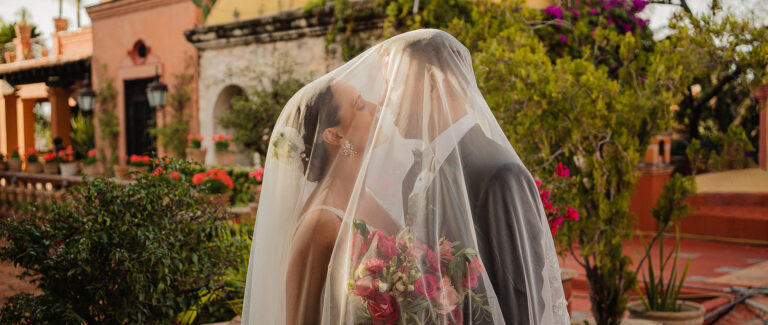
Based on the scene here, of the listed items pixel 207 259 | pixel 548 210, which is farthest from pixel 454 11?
pixel 207 259

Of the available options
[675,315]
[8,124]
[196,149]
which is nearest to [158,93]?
[196,149]

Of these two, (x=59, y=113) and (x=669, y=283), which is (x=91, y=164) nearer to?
(x=59, y=113)

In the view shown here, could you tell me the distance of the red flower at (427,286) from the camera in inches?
65.3

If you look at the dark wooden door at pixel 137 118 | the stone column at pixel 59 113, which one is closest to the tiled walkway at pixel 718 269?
the dark wooden door at pixel 137 118

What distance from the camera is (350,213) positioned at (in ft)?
5.69

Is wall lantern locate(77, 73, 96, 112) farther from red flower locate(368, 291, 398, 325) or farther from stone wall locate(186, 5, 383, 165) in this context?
red flower locate(368, 291, 398, 325)

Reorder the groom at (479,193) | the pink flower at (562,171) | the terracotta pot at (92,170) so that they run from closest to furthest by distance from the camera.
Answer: the groom at (479,193) → the pink flower at (562,171) → the terracotta pot at (92,170)

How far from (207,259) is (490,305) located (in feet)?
6.65

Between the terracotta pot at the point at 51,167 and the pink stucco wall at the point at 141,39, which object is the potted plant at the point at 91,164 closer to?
the terracotta pot at the point at 51,167

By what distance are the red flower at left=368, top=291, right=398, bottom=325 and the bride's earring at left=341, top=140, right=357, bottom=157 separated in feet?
1.42

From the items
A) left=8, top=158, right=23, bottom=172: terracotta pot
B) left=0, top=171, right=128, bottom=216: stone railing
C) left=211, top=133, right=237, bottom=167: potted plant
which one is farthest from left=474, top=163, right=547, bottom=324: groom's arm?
left=8, top=158, right=23, bottom=172: terracotta pot

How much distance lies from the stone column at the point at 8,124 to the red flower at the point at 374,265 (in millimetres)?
23313

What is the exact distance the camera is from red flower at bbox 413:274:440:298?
1.66m

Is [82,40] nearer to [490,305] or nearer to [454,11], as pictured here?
[454,11]
